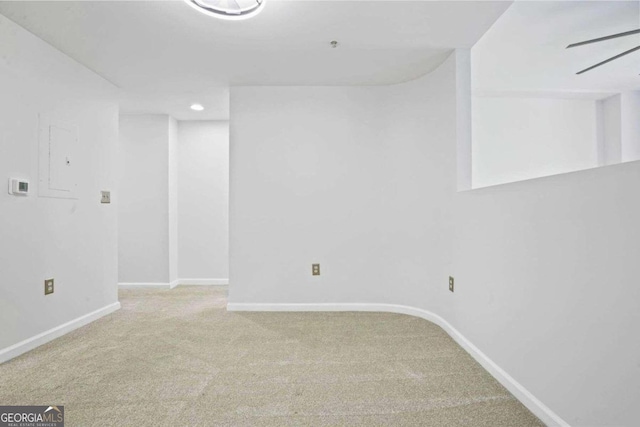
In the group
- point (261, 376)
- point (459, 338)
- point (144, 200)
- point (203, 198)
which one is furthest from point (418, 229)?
point (144, 200)

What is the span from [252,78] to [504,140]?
8.17 feet

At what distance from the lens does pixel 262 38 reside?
7.09ft

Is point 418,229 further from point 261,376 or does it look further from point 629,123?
point 629,123

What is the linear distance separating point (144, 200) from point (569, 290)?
4.25 meters

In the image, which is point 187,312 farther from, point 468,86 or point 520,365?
point 468,86

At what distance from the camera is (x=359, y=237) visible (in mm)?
2980

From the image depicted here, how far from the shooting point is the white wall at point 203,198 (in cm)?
416

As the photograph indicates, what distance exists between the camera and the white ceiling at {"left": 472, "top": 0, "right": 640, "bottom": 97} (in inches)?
77.7

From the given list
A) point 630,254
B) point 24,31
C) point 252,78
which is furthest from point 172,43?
point 630,254

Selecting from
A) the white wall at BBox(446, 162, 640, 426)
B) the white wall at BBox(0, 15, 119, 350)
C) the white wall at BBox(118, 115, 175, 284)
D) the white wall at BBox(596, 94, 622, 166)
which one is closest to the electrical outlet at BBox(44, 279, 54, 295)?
the white wall at BBox(0, 15, 119, 350)

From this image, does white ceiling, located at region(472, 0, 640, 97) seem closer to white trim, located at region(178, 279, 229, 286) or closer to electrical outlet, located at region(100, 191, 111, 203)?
electrical outlet, located at region(100, 191, 111, 203)

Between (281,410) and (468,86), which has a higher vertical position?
(468,86)

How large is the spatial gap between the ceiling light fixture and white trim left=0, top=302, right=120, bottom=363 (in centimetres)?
240

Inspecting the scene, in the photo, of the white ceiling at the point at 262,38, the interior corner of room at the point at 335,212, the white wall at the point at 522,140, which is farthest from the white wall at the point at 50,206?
the white wall at the point at 522,140
